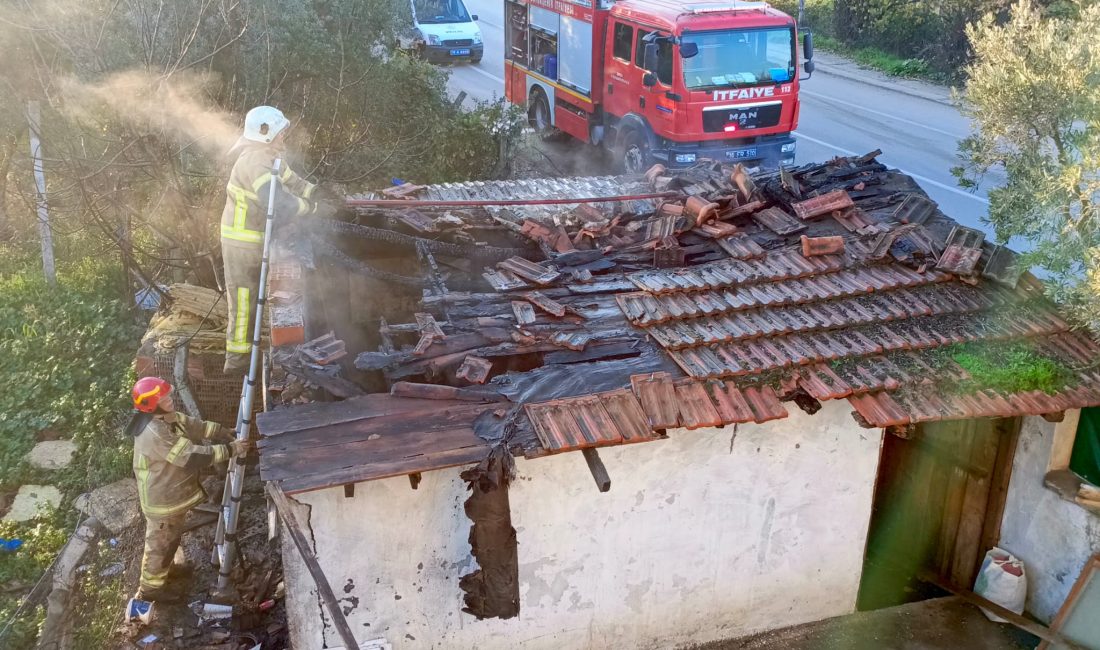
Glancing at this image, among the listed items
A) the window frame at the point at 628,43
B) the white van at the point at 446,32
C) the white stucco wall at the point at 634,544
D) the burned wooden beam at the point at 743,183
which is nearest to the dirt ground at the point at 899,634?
the white stucco wall at the point at 634,544

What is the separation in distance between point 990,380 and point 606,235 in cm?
327

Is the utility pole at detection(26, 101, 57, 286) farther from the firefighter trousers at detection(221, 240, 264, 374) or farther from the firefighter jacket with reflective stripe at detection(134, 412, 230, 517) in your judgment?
the firefighter jacket with reflective stripe at detection(134, 412, 230, 517)

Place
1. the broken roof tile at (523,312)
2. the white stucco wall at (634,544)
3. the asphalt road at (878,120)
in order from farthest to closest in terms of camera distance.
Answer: the asphalt road at (878,120) < the broken roof tile at (523,312) < the white stucco wall at (634,544)

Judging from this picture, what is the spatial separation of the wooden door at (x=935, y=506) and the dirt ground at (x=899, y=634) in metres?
0.27

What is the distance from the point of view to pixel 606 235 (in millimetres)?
7676

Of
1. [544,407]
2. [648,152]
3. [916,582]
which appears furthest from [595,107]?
[544,407]

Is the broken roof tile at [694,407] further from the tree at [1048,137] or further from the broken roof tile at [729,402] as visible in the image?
the tree at [1048,137]

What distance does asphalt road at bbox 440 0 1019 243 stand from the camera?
651 inches

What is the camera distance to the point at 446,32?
24.4 m

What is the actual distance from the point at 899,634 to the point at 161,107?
957 centimetres

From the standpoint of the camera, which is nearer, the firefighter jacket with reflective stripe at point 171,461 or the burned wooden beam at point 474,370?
the burned wooden beam at point 474,370

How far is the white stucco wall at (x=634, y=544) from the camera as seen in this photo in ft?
17.6

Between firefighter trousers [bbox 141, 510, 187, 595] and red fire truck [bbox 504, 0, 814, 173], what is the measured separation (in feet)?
29.8

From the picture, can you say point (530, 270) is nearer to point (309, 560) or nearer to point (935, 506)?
point (309, 560)
